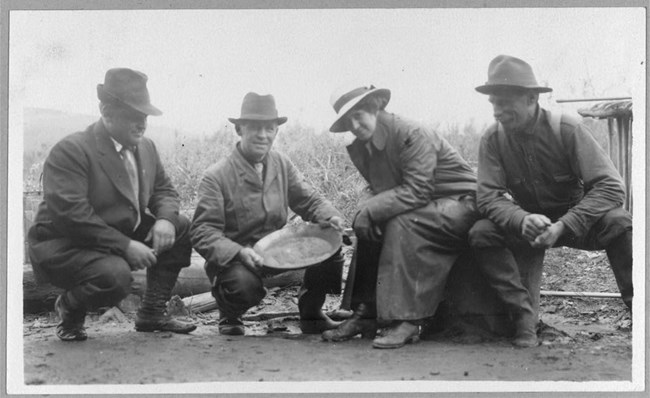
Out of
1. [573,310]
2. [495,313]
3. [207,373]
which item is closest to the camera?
[207,373]

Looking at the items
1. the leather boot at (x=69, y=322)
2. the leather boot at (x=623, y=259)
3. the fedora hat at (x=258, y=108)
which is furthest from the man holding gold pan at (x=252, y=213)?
the leather boot at (x=623, y=259)

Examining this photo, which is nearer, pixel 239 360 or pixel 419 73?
pixel 239 360

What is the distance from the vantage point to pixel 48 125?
211 inches

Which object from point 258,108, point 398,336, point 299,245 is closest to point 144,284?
point 299,245

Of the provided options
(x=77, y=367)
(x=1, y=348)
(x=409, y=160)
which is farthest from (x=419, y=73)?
(x=1, y=348)

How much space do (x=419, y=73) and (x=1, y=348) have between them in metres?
3.25

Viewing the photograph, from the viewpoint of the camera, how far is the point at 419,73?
550cm

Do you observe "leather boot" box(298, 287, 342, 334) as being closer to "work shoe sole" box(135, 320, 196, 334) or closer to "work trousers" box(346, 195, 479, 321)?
"work trousers" box(346, 195, 479, 321)

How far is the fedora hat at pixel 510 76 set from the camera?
5.12m

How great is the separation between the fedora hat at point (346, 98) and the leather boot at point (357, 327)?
3.91 ft

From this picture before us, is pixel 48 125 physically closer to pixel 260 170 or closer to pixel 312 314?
pixel 260 170

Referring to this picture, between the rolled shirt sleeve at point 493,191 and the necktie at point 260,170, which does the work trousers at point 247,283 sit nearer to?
the necktie at point 260,170

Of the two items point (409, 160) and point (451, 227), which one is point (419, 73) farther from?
point (451, 227)

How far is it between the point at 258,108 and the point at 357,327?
1582 mm
